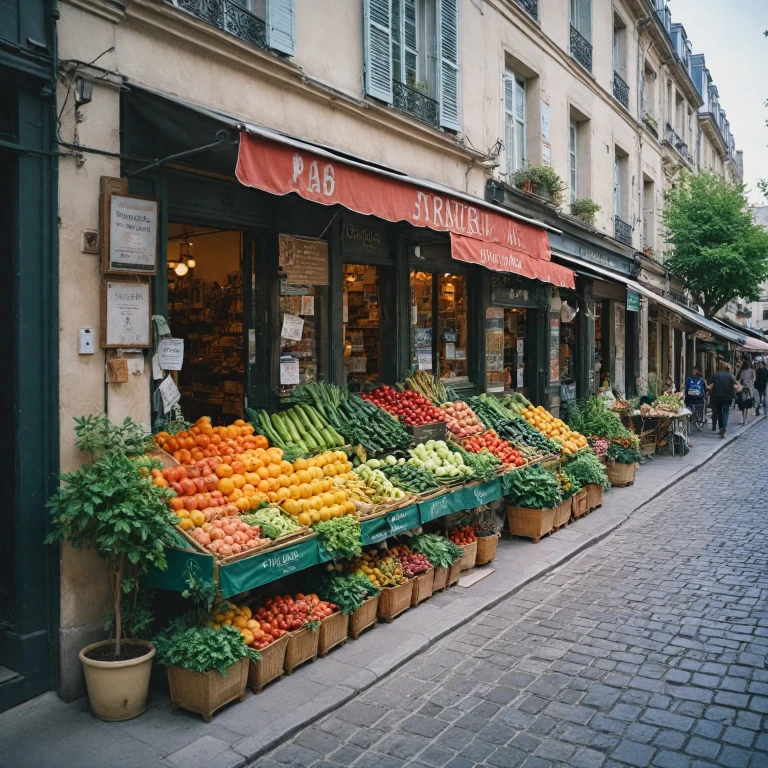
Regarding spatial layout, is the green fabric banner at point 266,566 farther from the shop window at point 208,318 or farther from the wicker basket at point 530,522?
the wicker basket at point 530,522

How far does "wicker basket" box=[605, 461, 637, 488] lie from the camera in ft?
40.5

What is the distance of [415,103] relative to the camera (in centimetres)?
971

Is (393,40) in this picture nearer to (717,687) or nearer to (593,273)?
(593,273)

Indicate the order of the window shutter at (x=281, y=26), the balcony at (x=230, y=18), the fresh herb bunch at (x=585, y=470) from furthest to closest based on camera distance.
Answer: the fresh herb bunch at (x=585, y=470), the window shutter at (x=281, y=26), the balcony at (x=230, y=18)

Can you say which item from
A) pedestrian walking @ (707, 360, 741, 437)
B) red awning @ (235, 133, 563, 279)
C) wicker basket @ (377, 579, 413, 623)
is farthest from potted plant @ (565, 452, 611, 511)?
pedestrian walking @ (707, 360, 741, 437)

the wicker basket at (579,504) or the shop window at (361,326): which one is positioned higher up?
the shop window at (361,326)

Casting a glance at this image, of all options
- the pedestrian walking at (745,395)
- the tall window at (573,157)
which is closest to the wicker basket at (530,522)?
the tall window at (573,157)

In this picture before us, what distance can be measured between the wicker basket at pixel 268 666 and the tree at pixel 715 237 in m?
20.4

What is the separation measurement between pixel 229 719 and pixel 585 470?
682 cm

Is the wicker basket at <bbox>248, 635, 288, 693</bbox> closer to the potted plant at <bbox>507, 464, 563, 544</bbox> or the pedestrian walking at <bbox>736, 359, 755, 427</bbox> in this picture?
the potted plant at <bbox>507, 464, 563, 544</bbox>

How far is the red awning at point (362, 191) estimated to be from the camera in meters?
5.15

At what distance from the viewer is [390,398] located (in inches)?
352

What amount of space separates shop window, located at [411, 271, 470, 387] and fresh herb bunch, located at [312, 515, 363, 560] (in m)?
4.59

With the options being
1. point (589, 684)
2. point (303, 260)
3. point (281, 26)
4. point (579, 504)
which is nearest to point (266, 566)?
point (589, 684)
